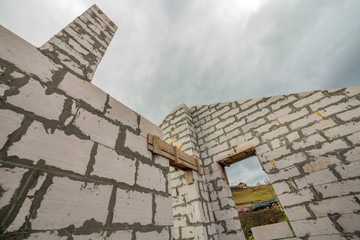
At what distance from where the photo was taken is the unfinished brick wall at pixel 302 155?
7.98 feet

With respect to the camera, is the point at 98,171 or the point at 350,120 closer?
the point at 98,171

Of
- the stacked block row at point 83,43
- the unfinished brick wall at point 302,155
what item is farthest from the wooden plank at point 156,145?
the unfinished brick wall at point 302,155

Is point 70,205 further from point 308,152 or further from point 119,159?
point 308,152

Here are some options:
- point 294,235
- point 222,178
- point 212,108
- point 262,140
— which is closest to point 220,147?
point 222,178

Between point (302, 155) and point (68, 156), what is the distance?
12.1 ft

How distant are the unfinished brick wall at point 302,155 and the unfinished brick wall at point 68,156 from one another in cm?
217

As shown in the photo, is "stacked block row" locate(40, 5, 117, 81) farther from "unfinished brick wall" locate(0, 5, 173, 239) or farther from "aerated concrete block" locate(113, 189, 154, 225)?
"aerated concrete block" locate(113, 189, 154, 225)

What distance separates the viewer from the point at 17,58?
129cm

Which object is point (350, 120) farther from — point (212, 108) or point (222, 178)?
point (212, 108)

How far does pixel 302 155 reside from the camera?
2.94m

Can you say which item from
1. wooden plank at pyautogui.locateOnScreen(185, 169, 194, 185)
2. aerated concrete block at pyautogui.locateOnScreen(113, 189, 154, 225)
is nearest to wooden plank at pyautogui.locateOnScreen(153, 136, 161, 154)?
aerated concrete block at pyautogui.locateOnScreen(113, 189, 154, 225)

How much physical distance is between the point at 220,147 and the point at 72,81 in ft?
11.6

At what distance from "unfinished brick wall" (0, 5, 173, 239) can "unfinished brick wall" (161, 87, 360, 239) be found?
2.17 meters

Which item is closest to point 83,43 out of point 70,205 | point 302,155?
point 70,205
